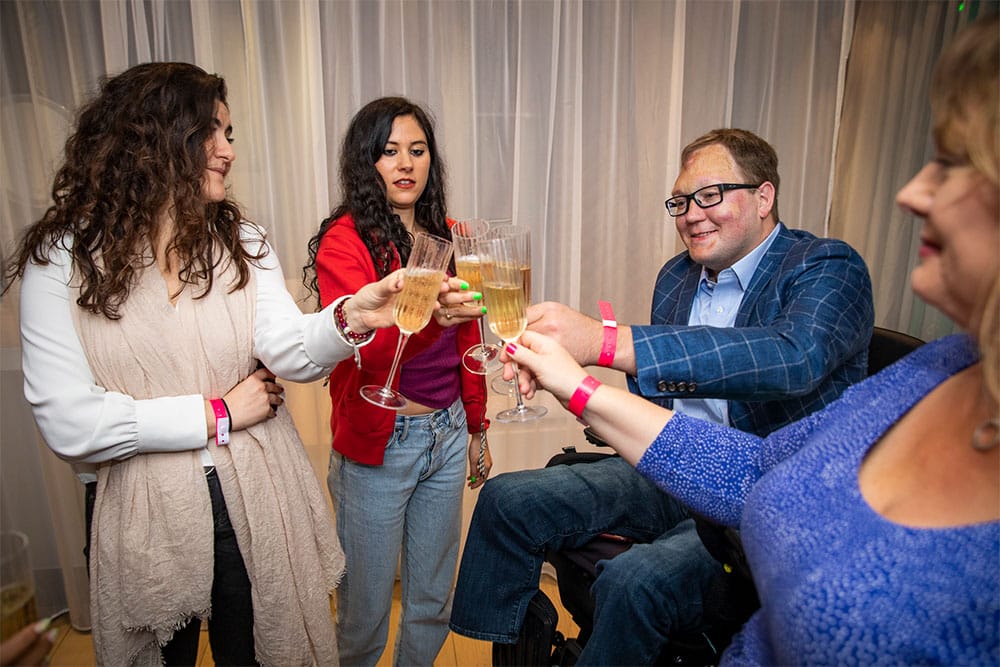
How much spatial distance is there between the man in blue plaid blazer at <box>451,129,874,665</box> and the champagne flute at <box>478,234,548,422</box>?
122mm

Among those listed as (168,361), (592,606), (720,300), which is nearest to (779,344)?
(720,300)

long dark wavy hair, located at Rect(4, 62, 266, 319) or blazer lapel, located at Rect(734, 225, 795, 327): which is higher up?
long dark wavy hair, located at Rect(4, 62, 266, 319)

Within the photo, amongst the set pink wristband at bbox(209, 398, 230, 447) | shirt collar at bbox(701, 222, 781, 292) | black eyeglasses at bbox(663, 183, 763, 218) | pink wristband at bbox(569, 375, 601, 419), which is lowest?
pink wristband at bbox(209, 398, 230, 447)

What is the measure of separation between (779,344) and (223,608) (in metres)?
1.44

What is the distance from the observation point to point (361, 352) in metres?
1.92

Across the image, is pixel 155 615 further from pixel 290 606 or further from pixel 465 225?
pixel 465 225

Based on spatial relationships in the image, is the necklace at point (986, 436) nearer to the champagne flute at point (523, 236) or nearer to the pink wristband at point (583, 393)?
the pink wristband at point (583, 393)

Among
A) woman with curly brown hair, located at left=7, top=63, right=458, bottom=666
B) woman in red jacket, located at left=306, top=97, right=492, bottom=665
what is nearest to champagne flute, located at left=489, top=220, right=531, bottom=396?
woman with curly brown hair, located at left=7, top=63, right=458, bottom=666

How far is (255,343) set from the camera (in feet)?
5.47

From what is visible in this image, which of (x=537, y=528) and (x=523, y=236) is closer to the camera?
(x=523, y=236)

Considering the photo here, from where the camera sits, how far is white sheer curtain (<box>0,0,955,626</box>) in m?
2.54

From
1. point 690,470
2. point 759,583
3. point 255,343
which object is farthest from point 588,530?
point 255,343

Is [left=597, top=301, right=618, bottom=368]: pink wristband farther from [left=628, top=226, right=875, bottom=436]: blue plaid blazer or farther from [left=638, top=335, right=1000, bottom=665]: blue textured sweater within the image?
[left=638, top=335, right=1000, bottom=665]: blue textured sweater

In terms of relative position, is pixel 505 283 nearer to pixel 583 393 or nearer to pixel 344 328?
pixel 583 393
